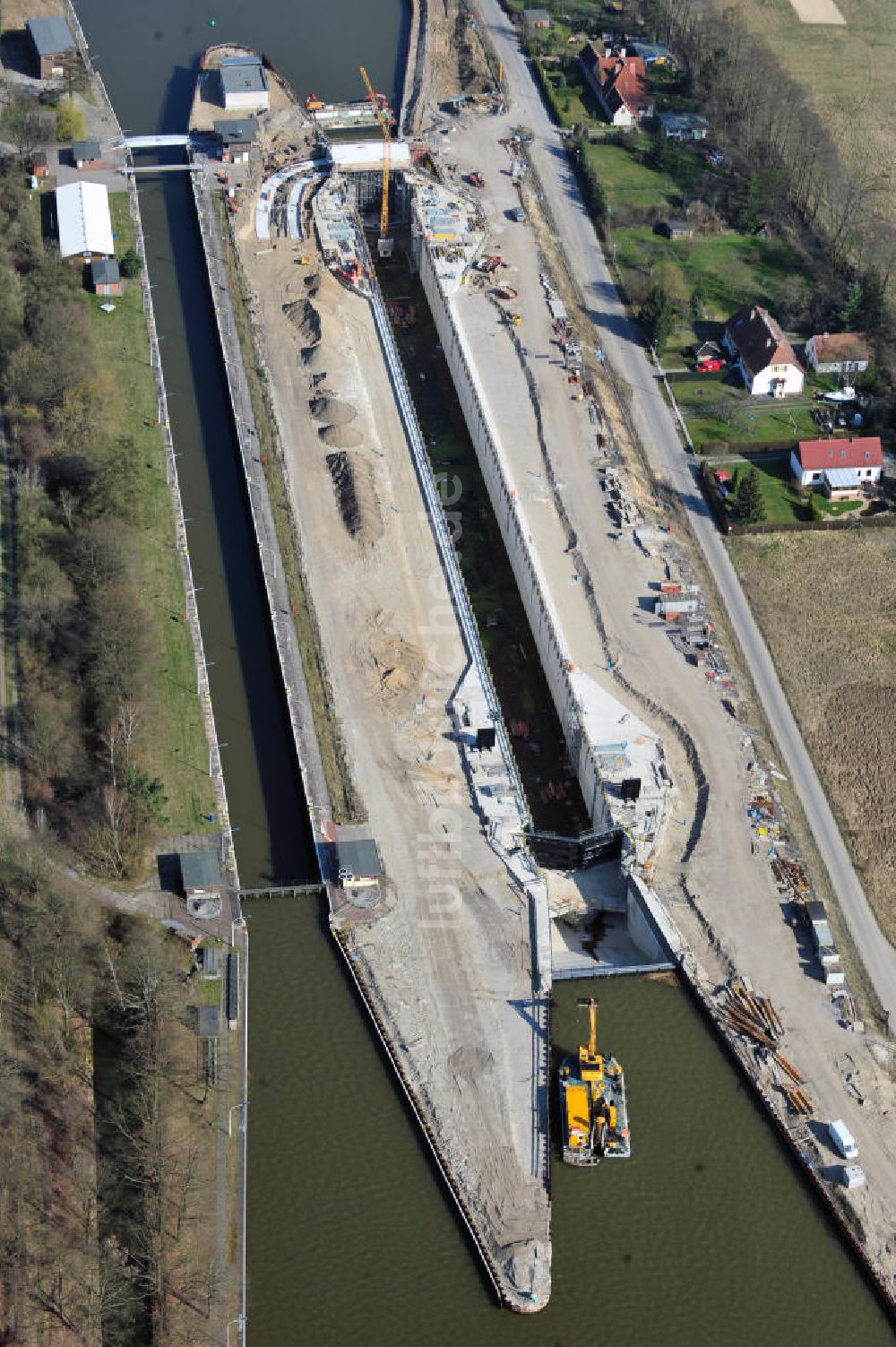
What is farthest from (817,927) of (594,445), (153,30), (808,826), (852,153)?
(153,30)

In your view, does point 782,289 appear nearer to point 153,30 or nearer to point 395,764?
point 395,764

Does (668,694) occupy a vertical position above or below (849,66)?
below

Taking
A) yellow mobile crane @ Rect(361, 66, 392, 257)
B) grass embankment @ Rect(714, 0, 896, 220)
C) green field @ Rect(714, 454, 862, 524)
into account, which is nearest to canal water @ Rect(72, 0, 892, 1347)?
green field @ Rect(714, 454, 862, 524)

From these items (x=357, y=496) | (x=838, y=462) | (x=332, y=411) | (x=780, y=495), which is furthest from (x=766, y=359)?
(x=357, y=496)

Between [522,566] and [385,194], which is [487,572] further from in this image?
[385,194]

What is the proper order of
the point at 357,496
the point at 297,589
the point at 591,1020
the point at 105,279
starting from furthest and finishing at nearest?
the point at 105,279, the point at 357,496, the point at 297,589, the point at 591,1020

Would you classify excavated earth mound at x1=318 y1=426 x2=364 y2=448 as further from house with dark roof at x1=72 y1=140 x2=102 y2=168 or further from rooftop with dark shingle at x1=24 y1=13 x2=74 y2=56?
rooftop with dark shingle at x1=24 y1=13 x2=74 y2=56

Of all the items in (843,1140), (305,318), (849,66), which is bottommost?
(843,1140)
